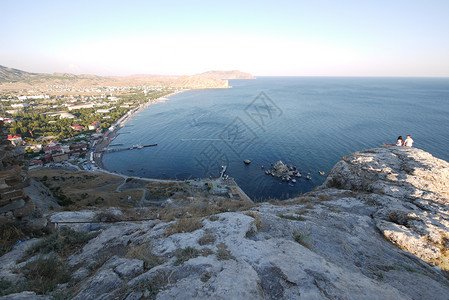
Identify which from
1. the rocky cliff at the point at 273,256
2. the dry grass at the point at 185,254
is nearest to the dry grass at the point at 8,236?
the rocky cliff at the point at 273,256

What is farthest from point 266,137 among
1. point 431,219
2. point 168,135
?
point 431,219

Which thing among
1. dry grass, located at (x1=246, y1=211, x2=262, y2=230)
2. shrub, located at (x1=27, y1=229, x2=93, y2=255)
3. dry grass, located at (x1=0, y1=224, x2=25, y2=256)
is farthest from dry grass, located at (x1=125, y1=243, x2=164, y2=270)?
dry grass, located at (x1=0, y1=224, x2=25, y2=256)

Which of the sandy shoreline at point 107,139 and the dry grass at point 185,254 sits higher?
the dry grass at point 185,254

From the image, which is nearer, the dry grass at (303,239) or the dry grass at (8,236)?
the dry grass at (8,236)

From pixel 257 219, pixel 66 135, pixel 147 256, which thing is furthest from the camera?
pixel 66 135

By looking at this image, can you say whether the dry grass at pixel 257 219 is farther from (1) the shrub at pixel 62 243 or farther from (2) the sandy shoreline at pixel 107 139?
(2) the sandy shoreline at pixel 107 139

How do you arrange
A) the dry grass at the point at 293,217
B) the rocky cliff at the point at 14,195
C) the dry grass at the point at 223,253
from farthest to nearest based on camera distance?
the dry grass at the point at 293,217 < the rocky cliff at the point at 14,195 < the dry grass at the point at 223,253

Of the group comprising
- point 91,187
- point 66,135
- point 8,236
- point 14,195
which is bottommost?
point 91,187

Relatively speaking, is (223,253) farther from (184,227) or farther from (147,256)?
(184,227)

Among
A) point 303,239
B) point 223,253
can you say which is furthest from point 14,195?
point 303,239
